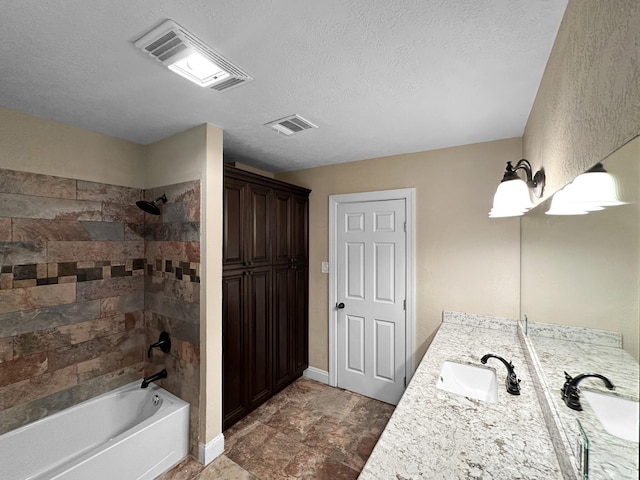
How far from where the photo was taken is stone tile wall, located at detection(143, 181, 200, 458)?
207 centimetres

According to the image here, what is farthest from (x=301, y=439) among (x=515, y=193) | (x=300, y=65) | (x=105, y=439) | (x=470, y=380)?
(x=300, y=65)

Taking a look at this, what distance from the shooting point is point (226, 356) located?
226 centimetres

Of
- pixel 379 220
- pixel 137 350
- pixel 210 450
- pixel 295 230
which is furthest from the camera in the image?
pixel 295 230

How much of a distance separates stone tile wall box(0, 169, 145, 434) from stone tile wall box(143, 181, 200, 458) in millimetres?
154

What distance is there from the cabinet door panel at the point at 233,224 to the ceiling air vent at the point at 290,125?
588 millimetres

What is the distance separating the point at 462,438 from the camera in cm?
107

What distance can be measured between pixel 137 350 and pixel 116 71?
2.21m

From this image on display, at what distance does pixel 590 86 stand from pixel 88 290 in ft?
10.0

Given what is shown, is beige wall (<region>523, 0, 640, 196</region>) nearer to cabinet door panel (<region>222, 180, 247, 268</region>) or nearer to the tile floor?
cabinet door panel (<region>222, 180, 247, 268</region>)

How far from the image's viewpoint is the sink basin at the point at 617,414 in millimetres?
545

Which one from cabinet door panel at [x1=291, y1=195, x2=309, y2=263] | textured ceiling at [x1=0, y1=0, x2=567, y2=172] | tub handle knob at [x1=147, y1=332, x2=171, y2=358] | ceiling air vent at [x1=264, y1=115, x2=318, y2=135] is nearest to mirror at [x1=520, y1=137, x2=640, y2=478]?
textured ceiling at [x1=0, y1=0, x2=567, y2=172]

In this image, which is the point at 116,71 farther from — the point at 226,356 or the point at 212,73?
the point at 226,356

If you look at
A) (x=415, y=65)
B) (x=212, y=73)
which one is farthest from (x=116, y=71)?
(x=415, y=65)

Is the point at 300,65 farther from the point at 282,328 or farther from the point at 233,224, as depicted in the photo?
→ the point at 282,328
